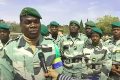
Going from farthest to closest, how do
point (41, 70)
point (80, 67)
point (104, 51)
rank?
point (80, 67), point (104, 51), point (41, 70)

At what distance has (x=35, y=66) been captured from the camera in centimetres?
388

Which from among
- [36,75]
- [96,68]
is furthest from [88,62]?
[36,75]

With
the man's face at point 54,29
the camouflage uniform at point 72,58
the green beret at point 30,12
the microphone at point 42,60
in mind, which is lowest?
the camouflage uniform at point 72,58

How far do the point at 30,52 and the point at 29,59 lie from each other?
9 centimetres

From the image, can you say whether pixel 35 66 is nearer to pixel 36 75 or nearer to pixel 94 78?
pixel 36 75

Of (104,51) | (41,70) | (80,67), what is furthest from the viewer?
(80,67)

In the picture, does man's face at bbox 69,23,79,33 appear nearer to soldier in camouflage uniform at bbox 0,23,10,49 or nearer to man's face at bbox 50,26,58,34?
man's face at bbox 50,26,58,34

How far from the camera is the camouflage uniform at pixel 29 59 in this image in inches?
153

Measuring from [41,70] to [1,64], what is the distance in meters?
0.46

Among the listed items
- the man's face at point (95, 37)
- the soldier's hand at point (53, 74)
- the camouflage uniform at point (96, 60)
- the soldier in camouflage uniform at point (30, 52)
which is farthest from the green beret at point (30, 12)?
the man's face at point (95, 37)

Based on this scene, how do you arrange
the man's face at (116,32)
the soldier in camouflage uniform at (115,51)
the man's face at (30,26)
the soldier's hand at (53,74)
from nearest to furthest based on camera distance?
the soldier's hand at (53,74) → the man's face at (30,26) → the soldier in camouflage uniform at (115,51) → the man's face at (116,32)

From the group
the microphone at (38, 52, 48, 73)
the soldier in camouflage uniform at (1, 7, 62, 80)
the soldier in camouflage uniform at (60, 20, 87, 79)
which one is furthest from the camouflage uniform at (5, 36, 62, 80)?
the soldier in camouflage uniform at (60, 20, 87, 79)

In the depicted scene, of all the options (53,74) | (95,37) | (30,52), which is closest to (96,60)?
(95,37)

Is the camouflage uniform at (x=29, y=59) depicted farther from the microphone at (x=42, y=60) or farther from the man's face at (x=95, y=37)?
the man's face at (x=95, y=37)
